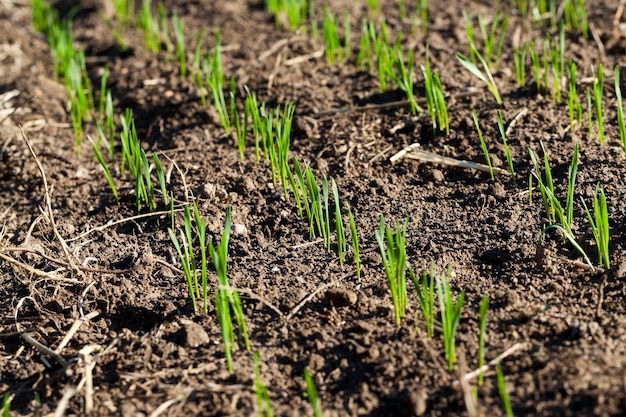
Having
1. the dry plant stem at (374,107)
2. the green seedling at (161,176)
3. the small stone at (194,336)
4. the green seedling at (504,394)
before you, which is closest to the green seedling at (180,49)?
the dry plant stem at (374,107)

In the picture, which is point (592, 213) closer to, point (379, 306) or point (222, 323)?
point (379, 306)

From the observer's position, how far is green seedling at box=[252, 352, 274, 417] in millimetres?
1983

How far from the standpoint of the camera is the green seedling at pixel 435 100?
3.13 m

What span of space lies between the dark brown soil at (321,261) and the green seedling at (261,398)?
0.09 ft

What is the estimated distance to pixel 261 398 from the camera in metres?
2.14

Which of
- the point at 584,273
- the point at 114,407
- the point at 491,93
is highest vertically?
the point at 491,93

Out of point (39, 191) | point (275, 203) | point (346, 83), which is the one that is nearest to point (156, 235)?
point (275, 203)

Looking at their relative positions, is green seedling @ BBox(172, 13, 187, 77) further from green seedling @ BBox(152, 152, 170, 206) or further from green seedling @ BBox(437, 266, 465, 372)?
green seedling @ BBox(437, 266, 465, 372)

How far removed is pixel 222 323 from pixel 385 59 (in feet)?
5.77

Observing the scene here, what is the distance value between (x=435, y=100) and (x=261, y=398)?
1509mm

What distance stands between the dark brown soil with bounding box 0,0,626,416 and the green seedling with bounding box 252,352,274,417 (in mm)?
28

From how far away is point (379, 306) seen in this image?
244 centimetres

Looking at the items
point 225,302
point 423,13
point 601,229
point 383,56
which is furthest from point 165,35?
point 601,229

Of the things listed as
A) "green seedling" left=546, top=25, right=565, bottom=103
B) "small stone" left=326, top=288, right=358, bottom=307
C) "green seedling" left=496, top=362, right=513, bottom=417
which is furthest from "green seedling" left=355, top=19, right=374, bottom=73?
"green seedling" left=496, top=362, right=513, bottom=417
